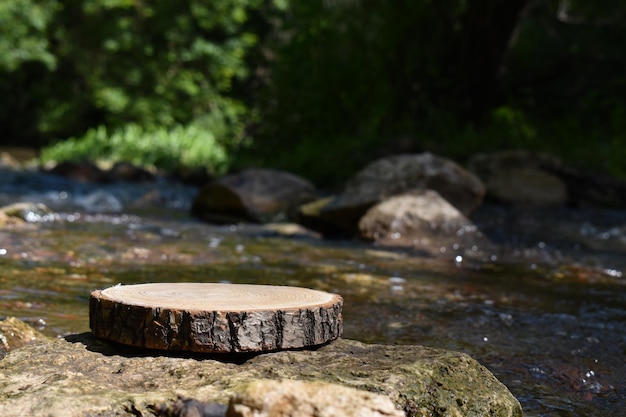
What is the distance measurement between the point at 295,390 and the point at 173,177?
12390 mm

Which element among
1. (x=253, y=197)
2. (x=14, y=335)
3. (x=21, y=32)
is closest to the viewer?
(x=14, y=335)

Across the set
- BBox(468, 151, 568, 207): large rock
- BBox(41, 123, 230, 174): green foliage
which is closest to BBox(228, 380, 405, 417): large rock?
BBox(468, 151, 568, 207): large rock

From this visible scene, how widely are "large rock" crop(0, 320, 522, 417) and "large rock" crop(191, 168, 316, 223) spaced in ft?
21.2

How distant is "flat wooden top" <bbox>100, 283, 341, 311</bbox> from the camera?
295 centimetres

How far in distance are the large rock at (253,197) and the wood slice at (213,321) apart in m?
6.42

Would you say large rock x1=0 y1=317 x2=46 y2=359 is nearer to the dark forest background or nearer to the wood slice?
the wood slice

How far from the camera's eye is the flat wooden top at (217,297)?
295 centimetres

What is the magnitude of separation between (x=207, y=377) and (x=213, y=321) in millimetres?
199

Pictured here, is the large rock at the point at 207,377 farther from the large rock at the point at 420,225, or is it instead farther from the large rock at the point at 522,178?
the large rock at the point at 522,178

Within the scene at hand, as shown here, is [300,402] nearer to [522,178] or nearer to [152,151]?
[522,178]

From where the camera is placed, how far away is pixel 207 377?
9.02 feet

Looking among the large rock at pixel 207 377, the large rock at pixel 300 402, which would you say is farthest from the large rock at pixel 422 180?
the large rock at pixel 300 402

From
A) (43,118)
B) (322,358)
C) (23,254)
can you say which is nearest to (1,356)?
(322,358)

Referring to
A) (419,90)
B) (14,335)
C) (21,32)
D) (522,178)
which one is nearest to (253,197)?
(522,178)
